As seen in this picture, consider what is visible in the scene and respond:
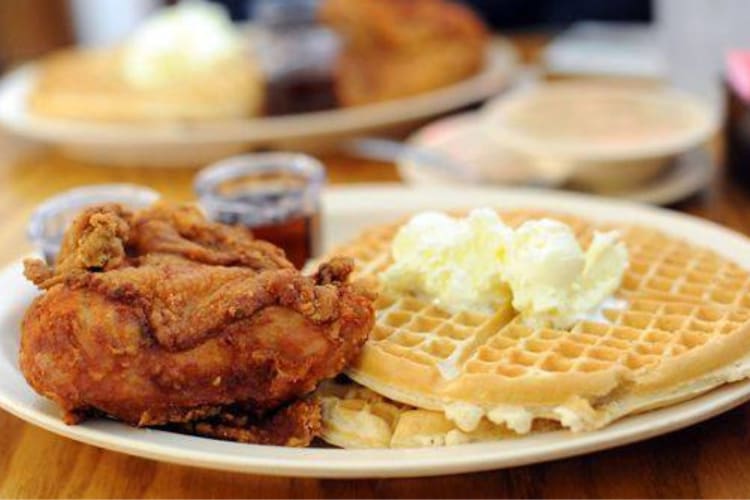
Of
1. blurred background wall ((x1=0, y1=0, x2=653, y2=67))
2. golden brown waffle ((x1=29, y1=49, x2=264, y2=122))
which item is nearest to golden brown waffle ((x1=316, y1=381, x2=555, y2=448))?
golden brown waffle ((x1=29, y1=49, x2=264, y2=122))

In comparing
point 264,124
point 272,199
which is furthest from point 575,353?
point 264,124

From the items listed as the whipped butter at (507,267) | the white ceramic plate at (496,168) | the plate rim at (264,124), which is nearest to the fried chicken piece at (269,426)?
the whipped butter at (507,267)

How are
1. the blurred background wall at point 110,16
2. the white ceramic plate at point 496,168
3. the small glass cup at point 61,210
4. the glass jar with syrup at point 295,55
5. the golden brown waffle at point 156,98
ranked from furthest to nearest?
1. the blurred background wall at point 110,16
2. the glass jar with syrup at point 295,55
3. the golden brown waffle at point 156,98
4. the white ceramic plate at point 496,168
5. the small glass cup at point 61,210

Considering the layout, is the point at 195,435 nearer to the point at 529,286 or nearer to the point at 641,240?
the point at 529,286

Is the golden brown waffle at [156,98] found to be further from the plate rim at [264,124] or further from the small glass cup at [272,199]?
the small glass cup at [272,199]

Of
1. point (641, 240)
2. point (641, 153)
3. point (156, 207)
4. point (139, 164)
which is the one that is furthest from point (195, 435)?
point (139, 164)

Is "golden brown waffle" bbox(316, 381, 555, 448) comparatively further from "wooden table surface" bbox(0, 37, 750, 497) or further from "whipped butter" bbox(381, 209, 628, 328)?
"whipped butter" bbox(381, 209, 628, 328)
